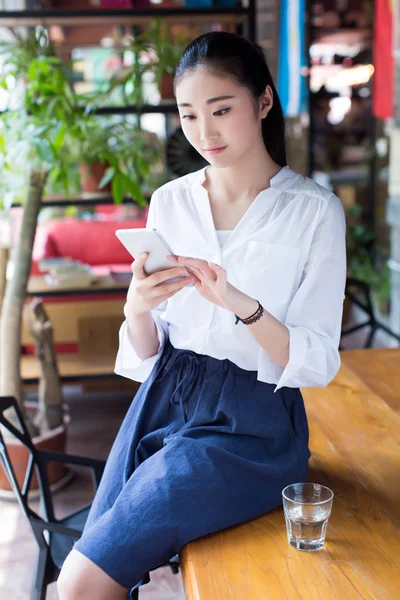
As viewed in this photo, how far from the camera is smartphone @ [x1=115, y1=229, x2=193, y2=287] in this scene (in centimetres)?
134

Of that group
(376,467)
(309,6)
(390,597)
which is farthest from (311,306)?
(309,6)

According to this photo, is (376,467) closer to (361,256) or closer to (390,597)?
(390,597)

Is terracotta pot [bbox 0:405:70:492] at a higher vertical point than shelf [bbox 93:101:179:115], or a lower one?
lower

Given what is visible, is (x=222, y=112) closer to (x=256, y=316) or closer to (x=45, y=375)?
(x=256, y=316)

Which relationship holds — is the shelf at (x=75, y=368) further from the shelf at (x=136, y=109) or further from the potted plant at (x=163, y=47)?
the potted plant at (x=163, y=47)

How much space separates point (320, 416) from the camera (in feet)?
6.05

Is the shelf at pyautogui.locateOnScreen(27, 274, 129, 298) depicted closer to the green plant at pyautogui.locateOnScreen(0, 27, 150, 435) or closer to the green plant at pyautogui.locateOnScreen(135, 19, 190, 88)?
the green plant at pyautogui.locateOnScreen(0, 27, 150, 435)

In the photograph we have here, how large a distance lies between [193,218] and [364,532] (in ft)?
2.40

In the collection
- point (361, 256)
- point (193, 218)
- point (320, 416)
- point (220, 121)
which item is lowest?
point (361, 256)

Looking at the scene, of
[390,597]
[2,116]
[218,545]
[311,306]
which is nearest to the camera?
[390,597]

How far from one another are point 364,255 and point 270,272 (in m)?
5.07

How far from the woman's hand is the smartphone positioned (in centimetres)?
2

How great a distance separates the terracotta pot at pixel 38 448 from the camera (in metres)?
2.94

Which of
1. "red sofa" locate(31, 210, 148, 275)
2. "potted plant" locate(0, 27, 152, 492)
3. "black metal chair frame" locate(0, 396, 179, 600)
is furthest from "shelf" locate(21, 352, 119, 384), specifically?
"black metal chair frame" locate(0, 396, 179, 600)
